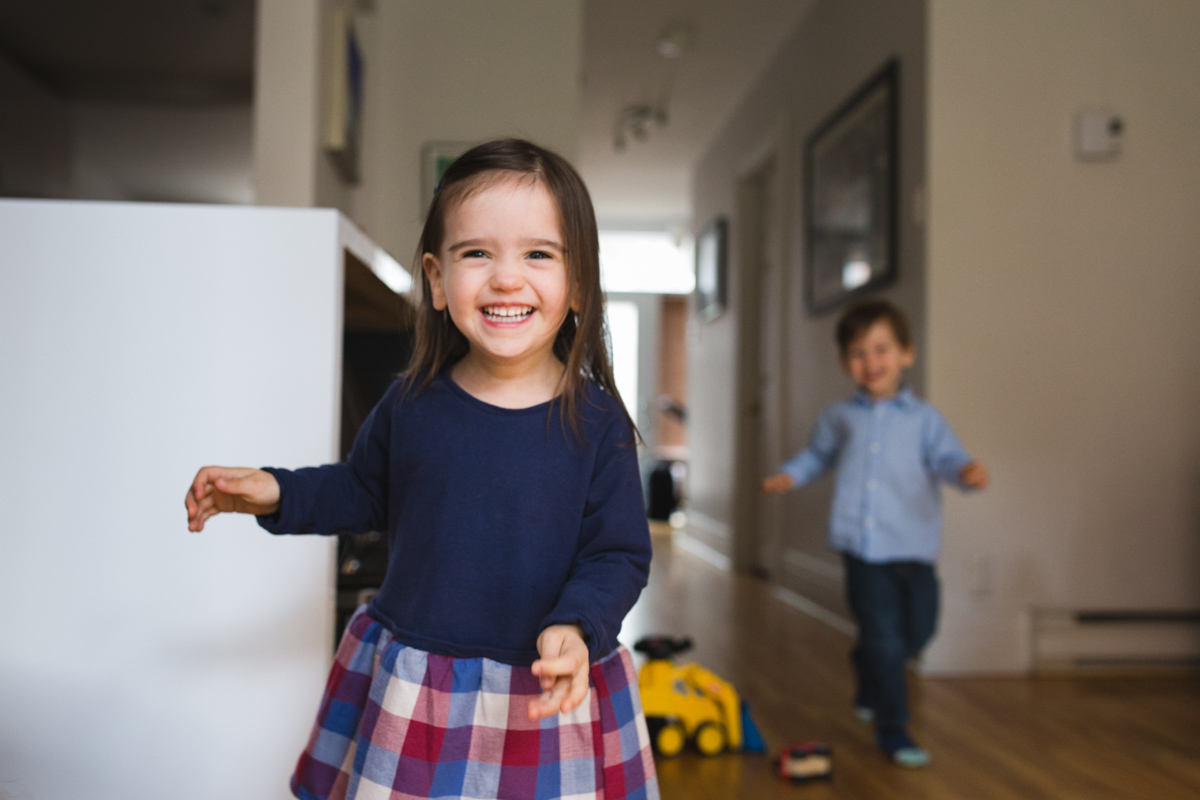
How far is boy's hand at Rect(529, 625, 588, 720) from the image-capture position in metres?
0.62

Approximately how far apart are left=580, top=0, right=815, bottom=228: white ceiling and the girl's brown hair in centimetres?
341

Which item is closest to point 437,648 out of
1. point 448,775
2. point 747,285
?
point 448,775

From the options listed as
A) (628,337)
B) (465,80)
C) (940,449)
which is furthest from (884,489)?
(628,337)

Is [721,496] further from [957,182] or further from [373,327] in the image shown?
[373,327]

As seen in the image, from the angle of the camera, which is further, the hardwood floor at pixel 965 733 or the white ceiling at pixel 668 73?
the white ceiling at pixel 668 73

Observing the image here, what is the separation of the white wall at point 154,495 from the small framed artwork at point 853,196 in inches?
85.7

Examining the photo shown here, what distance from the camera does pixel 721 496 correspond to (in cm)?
523

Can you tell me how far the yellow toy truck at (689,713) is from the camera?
1.77 m

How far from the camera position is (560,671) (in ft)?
2.03

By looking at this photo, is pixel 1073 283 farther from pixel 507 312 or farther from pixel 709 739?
pixel 507 312

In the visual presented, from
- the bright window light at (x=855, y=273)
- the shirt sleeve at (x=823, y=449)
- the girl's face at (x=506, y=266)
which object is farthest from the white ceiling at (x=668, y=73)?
the girl's face at (x=506, y=266)

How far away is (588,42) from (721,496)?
2517 mm

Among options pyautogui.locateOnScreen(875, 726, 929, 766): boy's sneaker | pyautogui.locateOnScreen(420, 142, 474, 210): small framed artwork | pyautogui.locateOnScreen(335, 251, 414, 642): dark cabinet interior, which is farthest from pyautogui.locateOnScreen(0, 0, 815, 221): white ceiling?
pyautogui.locateOnScreen(875, 726, 929, 766): boy's sneaker

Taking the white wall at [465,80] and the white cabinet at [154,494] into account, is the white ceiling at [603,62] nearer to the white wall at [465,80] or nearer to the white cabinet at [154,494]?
the white cabinet at [154,494]
